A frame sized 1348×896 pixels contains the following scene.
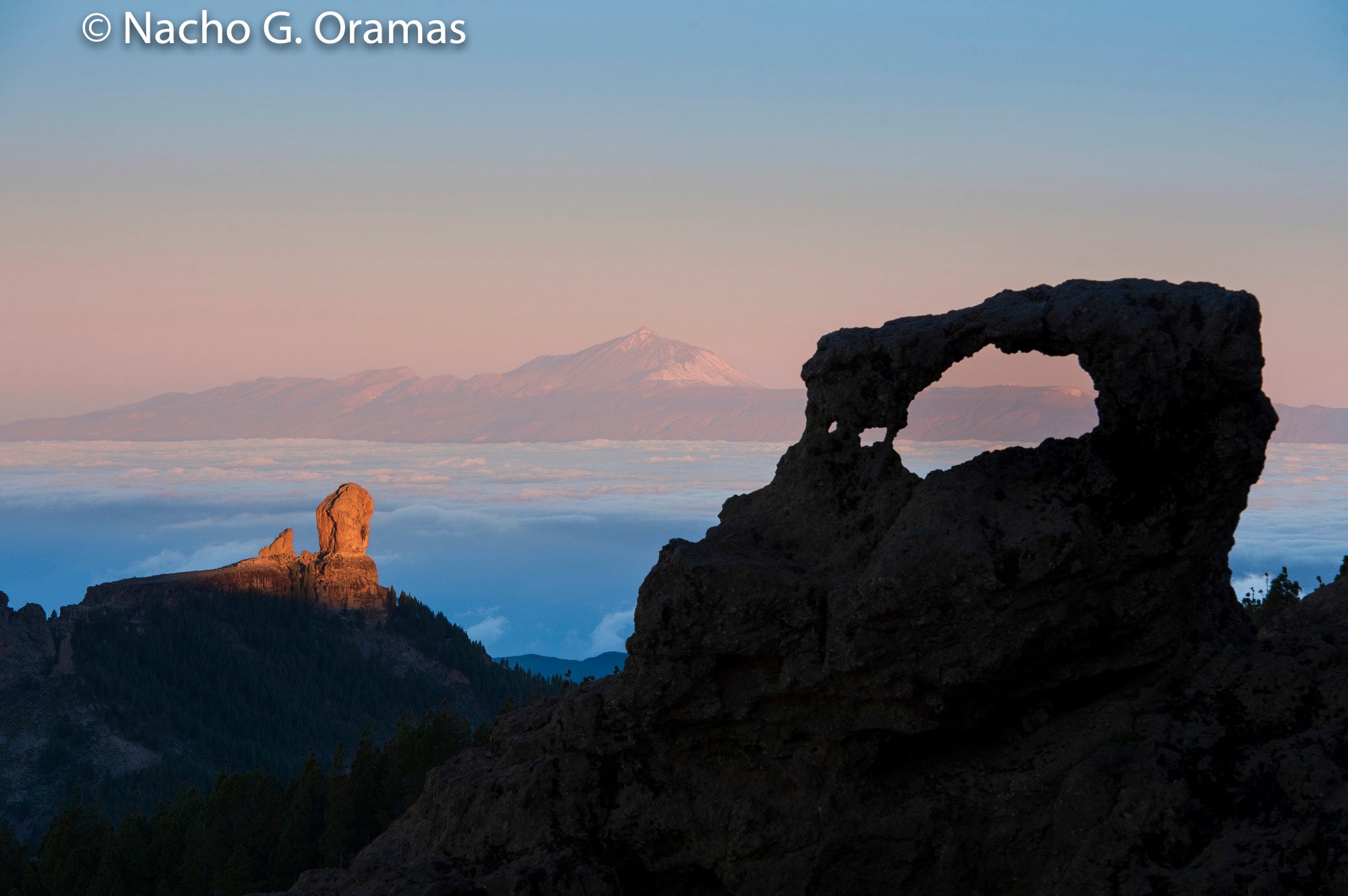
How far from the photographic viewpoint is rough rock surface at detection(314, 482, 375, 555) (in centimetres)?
13300

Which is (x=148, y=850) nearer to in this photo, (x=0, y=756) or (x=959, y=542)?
(x=959, y=542)

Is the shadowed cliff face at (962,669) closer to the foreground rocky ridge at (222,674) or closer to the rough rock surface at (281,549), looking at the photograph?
the foreground rocky ridge at (222,674)

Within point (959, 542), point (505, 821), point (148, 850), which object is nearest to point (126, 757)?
point (148, 850)

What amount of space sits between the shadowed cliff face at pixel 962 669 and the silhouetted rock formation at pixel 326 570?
116575 mm

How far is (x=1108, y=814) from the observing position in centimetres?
1744

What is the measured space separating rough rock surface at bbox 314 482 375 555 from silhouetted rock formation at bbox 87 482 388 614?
7 cm

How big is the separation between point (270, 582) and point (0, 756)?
125 feet

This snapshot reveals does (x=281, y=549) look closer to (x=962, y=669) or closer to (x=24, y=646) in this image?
(x=24, y=646)

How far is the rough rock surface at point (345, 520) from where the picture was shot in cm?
13300

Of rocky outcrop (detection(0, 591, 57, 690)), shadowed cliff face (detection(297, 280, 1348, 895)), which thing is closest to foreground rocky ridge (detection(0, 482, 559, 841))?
rocky outcrop (detection(0, 591, 57, 690))

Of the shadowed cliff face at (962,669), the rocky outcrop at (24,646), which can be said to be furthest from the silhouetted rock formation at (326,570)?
the shadowed cliff face at (962,669)

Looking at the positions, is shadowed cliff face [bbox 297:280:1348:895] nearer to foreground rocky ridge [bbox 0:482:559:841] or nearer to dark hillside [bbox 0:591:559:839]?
dark hillside [bbox 0:591:559:839]

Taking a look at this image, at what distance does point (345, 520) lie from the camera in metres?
135

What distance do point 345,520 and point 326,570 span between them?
5.78 metres
